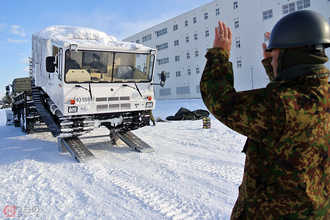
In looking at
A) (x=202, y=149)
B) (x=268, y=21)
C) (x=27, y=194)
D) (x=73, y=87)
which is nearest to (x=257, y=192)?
(x=27, y=194)

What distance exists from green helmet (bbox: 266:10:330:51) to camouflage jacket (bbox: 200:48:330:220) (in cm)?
15

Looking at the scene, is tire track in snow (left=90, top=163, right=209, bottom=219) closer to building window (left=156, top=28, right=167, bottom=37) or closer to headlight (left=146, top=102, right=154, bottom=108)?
headlight (left=146, top=102, right=154, bottom=108)

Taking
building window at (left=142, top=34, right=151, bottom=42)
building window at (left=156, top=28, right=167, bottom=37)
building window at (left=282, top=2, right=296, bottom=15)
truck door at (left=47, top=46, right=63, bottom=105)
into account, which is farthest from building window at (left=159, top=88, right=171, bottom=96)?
truck door at (left=47, top=46, right=63, bottom=105)

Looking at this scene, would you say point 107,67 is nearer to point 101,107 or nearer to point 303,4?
point 101,107

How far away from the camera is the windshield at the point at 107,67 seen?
730 cm

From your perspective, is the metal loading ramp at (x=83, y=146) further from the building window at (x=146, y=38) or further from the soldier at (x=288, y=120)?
the building window at (x=146, y=38)

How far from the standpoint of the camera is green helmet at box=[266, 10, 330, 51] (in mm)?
1312

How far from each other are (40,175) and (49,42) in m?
4.51

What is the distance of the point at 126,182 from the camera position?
4910 millimetres

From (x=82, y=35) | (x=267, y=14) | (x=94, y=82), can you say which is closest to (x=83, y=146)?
(x=94, y=82)

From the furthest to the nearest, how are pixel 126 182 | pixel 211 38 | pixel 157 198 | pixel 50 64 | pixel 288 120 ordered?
pixel 211 38 → pixel 50 64 → pixel 126 182 → pixel 157 198 → pixel 288 120

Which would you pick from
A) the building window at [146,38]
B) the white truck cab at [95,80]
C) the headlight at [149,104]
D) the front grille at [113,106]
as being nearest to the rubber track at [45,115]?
the white truck cab at [95,80]

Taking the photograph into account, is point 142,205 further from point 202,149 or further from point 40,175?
point 202,149

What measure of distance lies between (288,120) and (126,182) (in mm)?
4160
